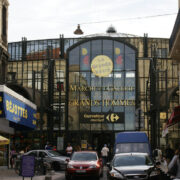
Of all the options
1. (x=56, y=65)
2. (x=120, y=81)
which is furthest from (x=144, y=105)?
(x=56, y=65)

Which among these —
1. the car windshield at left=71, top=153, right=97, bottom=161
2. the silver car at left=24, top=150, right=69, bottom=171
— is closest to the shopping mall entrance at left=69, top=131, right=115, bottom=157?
the silver car at left=24, top=150, right=69, bottom=171

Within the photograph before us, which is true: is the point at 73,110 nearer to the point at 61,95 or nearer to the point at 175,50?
the point at 61,95

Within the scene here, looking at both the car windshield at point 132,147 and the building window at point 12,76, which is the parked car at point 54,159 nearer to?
the car windshield at point 132,147

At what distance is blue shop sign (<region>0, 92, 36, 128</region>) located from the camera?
30.4m

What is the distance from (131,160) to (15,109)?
16.7 m

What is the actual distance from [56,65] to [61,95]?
4946 mm

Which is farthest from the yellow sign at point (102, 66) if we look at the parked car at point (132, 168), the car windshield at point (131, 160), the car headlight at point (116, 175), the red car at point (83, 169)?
the car headlight at point (116, 175)

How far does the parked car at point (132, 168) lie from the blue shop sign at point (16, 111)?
42.4ft

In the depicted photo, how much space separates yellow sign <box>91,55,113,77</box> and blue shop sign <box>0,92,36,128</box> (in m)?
18.5

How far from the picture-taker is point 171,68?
63562 mm

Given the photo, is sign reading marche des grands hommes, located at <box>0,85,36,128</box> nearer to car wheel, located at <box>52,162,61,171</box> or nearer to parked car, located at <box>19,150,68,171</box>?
parked car, located at <box>19,150,68,171</box>

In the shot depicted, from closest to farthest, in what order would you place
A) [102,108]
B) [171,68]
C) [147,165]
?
[147,165]
[102,108]
[171,68]

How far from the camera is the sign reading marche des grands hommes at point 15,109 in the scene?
30.4 meters

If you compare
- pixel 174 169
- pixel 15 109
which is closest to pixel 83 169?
pixel 15 109
